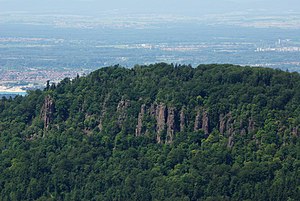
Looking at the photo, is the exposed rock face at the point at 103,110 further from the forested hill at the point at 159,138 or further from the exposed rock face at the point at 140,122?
the exposed rock face at the point at 140,122

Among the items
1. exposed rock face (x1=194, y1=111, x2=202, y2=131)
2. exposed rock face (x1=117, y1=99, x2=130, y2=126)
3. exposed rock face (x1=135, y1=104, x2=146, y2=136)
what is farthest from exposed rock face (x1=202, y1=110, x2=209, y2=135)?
exposed rock face (x1=117, y1=99, x2=130, y2=126)

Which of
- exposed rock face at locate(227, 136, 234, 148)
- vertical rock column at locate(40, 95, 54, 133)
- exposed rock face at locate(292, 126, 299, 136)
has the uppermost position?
vertical rock column at locate(40, 95, 54, 133)

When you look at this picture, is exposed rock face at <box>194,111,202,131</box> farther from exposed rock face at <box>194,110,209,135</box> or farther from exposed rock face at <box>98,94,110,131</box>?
exposed rock face at <box>98,94,110,131</box>

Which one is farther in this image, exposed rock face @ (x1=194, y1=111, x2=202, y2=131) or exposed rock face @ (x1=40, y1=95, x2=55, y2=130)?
exposed rock face @ (x1=40, y1=95, x2=55, y2=130)

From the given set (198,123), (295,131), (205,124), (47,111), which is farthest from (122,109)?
(295,131)

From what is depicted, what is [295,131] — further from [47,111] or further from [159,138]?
[47,111]

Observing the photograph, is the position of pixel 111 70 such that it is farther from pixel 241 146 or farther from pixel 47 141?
pixel 241 146
